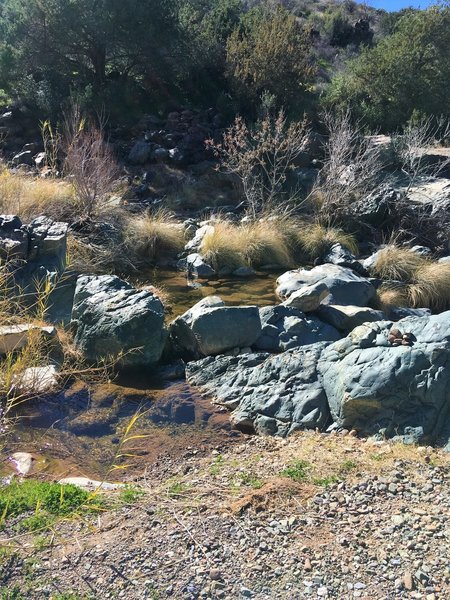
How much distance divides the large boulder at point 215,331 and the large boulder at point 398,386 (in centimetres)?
160

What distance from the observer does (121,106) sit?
15945 millimetres

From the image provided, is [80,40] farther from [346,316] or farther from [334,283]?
[346,316]

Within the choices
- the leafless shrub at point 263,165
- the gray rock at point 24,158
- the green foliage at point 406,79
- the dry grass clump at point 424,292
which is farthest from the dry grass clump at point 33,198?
the green foliage at point 406,79

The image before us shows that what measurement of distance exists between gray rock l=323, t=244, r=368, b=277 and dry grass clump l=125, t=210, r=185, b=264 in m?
2.64

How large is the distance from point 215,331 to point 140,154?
840 centimetres

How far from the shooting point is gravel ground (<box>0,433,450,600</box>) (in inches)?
118

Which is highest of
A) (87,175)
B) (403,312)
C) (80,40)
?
(80,40)

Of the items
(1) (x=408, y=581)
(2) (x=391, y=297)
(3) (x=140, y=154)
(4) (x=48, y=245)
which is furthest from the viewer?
(3) (x=140, y=154)

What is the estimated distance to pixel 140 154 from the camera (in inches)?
562

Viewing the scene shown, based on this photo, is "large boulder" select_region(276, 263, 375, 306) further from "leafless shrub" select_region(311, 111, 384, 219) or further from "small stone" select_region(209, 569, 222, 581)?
"small stone" select_region(209, 569, 222, 581)

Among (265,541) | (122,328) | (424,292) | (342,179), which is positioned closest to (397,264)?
(424,292)

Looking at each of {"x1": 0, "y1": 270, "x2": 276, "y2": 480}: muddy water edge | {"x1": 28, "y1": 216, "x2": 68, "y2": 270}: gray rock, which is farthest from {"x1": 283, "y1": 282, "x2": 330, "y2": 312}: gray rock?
{"x1": 28, "y1": 216, "x2": 68, "y2": 270}: gray rock

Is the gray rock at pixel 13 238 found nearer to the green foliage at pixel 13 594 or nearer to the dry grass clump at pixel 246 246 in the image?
the dry grass clump at pixel 246 246

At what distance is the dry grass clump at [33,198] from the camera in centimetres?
977
